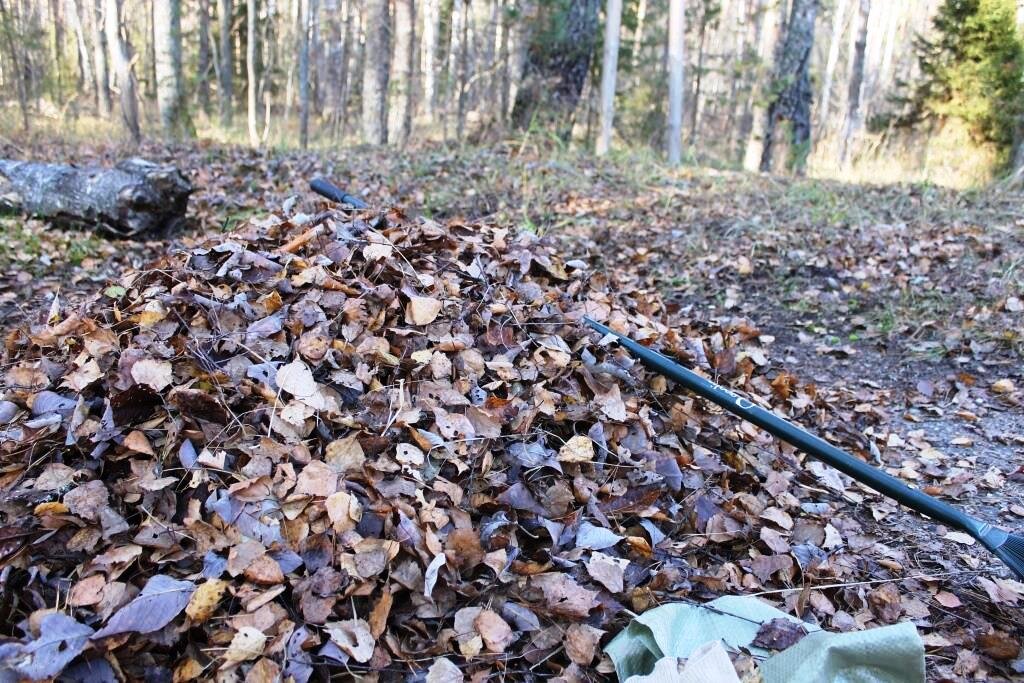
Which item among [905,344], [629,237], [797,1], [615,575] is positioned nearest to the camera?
[615,575]

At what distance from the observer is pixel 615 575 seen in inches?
70.1

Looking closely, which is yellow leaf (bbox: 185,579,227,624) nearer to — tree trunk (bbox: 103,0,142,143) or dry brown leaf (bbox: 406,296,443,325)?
dry brown leaf (bbox: 406,296,443,325)

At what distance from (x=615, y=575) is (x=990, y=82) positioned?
27.8ft

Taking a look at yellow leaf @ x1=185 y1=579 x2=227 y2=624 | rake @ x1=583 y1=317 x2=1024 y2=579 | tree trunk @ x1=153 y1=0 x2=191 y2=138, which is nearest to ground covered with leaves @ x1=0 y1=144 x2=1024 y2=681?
yellow leaf @ x1=185 y1=579 x2=227 y2=624

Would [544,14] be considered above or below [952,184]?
above

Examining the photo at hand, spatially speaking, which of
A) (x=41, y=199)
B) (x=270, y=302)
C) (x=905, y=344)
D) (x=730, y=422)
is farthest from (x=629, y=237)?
(x=41, y=199)

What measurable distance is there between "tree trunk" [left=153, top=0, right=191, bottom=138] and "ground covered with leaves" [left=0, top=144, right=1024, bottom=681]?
5.82 m

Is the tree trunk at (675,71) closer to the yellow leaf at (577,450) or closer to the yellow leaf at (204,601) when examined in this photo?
the yellow leaf at (577,450)

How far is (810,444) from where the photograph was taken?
6.87 feet

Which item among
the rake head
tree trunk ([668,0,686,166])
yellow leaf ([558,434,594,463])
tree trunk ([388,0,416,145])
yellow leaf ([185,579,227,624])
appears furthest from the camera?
tree trunk ([388,0,416,145])

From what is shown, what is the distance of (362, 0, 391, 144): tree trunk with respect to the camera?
871cm

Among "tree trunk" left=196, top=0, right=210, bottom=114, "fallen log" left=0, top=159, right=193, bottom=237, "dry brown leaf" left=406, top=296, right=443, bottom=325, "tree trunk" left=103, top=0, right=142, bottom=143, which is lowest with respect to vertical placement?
"dry brown leaf" left=406, top=296, right=443, bottom=325

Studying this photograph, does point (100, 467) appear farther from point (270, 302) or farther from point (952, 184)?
point (952, 184)

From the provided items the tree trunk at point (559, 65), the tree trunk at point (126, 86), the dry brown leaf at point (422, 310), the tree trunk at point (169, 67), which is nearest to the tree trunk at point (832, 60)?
the tree trunk at point (559, 65)
